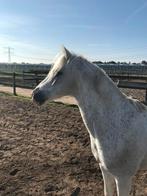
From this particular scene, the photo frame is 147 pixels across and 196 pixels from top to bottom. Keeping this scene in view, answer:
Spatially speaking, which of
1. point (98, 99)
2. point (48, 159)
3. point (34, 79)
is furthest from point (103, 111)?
point (34, 79)

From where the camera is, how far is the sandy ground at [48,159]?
4383 millimetres

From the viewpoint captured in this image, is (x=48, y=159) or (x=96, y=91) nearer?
(x=96, y=91)

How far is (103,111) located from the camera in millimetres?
3178

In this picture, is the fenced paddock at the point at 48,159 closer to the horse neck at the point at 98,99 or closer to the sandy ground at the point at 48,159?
the sandy ground at the point at 48,159

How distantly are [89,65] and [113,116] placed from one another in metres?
0.58

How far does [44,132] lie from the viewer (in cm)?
732

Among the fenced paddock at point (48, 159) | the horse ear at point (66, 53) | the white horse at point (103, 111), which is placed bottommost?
the fenced paddock at point (48, 159)

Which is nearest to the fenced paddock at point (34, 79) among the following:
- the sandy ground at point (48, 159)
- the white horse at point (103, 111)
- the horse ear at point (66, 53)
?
the sandy ground at point (48, 159)

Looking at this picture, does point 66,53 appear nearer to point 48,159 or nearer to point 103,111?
point 103,111

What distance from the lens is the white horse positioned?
3.09 metres

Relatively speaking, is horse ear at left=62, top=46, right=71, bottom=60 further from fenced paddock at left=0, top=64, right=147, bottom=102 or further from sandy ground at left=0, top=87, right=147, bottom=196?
fenced paddock at left=0, top=64, right=147, bottom=102

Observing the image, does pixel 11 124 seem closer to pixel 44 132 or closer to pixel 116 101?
pixel 44 132

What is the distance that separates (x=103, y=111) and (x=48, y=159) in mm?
2629

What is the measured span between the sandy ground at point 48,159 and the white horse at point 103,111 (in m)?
1.21
